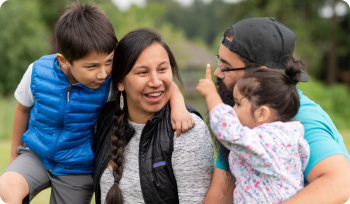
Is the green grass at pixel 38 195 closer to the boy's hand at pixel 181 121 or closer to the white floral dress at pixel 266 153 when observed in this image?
the boy's hand at pixel 181 121

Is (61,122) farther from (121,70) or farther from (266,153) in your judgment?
(266,153)

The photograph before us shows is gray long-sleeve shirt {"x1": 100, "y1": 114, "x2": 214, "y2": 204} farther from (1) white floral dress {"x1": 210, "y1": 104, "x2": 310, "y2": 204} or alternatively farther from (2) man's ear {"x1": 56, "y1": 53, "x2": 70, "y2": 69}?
(2) man's ear {"x1": 56, "y1": 53, "x2": 70, "y2": 69}

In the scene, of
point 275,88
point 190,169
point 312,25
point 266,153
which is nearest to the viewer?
point 266,153

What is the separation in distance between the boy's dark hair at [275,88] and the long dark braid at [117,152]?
974 millimetres

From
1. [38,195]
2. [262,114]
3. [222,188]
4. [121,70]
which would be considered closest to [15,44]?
[38,195]

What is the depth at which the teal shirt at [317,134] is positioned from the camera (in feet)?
7.12

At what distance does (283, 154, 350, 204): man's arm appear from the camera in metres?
2.10

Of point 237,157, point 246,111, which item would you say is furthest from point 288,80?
point 237,157

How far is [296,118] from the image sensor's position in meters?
2.29

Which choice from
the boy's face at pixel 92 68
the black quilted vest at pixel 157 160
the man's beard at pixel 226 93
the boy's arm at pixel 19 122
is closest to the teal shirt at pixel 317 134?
the man's beard at pixel 226 93

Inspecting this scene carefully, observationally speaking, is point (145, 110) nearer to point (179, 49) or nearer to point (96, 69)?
point (96, 69)

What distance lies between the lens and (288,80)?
228 cm

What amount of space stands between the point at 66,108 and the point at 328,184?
1.83 m

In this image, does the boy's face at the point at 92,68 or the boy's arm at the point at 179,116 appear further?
the boy's face at the point at 92,68
